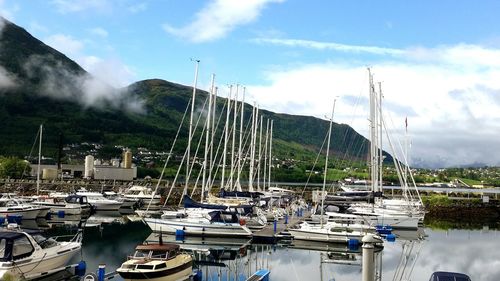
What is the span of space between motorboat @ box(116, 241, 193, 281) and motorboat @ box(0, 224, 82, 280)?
16.0ft

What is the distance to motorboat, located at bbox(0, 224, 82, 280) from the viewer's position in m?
27.1

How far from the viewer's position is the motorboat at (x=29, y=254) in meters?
27.1

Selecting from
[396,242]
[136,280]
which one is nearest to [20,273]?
[136,280]

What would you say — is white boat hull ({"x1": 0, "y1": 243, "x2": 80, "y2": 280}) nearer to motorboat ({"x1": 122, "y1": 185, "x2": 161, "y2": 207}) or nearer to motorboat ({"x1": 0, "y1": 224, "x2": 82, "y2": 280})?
motorboat ({"x1": 0, "y1": 224, "x2": 82, "y2": 280})

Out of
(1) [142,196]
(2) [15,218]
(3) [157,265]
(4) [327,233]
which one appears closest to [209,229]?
(4) [327,233]

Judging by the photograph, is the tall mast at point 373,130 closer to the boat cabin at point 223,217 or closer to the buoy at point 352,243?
the buoy at point 352,243

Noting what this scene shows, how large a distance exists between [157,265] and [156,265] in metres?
0.07

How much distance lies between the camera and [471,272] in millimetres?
40062

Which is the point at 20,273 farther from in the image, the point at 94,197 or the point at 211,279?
the point at 94,197

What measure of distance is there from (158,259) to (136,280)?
176cm

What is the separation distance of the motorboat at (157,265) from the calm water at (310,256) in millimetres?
3600

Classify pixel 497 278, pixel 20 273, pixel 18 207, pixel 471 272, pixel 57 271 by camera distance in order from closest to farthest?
pixel 20 273 → pixel 57 271 → pixel 497 278 → pixel 471 272 → pixel 18 207

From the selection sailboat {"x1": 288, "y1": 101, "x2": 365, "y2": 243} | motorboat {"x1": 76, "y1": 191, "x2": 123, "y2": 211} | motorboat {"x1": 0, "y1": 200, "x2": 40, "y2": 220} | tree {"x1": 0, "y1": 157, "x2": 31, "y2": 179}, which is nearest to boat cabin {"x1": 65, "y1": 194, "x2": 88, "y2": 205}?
motorboat {"x1": 76, "y1": 191, "x2": 123, "y2": 211}

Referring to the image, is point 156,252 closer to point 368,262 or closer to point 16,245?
point 16,245
